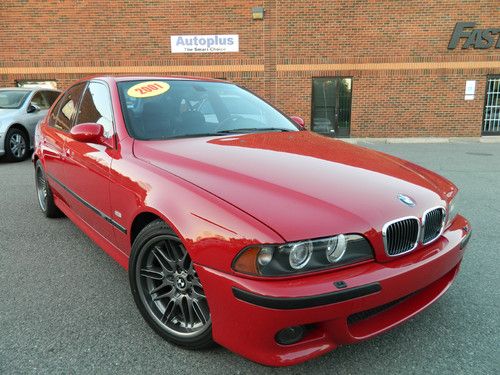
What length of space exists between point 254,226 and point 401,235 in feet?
2.50

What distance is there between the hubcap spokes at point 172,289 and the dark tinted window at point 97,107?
1.04m

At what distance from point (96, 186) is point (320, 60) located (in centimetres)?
1122

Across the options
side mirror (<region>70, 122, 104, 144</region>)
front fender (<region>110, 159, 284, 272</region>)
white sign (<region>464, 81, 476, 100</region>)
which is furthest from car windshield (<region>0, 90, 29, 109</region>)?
white sign (<region>464, 81, 476, 100</region>)

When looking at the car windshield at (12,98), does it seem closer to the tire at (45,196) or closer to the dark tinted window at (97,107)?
the tire at (45,196)

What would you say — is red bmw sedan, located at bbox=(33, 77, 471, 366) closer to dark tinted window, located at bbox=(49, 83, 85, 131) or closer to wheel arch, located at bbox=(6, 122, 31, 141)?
dark tinted window, located at bbox=(49, 83, 85, 131)

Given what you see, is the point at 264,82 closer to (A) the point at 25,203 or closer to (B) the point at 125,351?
(A) the point at 25,203

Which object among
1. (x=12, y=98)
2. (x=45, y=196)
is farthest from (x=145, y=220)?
(x=12, y=98)

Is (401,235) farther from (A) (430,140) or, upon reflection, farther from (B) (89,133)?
(A) (430,140)

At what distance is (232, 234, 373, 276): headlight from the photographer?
Answer: 5.85 ft

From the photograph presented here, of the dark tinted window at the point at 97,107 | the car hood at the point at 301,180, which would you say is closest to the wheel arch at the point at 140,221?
the car hood at the point at 301,180

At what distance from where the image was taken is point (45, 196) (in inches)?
182

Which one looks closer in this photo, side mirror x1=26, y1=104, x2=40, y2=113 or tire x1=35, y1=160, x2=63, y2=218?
tire x1=35, y1=160, x2=63, y2=218

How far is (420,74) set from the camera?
13.0 meters

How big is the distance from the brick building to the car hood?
35.0 feet
